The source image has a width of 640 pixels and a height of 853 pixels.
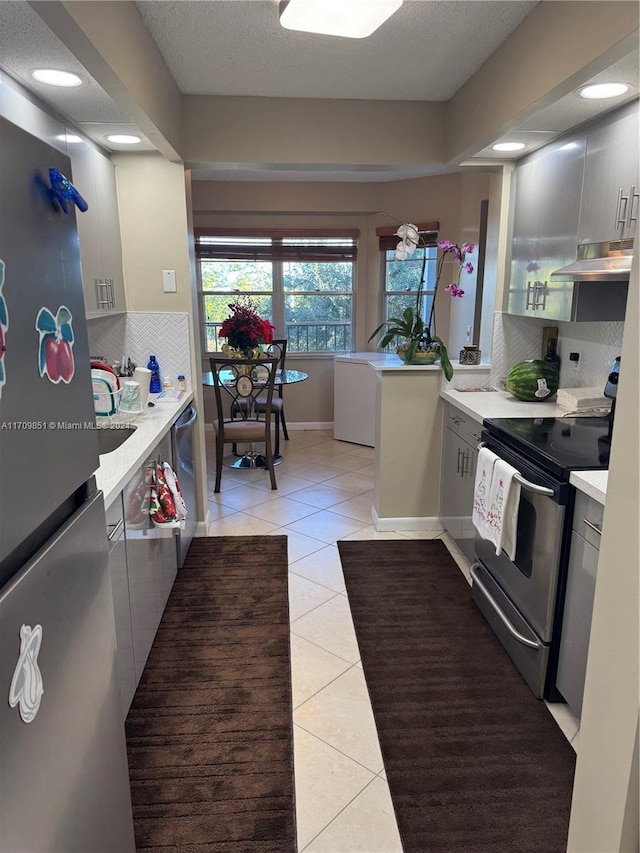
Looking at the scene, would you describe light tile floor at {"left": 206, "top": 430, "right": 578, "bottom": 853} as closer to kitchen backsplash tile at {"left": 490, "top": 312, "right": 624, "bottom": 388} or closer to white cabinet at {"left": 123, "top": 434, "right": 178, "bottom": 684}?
white cabinet at {"left": 123, "top": 434, "right": 178, "bottom": 684}

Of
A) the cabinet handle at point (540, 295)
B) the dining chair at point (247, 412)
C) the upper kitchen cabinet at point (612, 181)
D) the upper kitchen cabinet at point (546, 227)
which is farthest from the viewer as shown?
the dining chair at point (247, 412)

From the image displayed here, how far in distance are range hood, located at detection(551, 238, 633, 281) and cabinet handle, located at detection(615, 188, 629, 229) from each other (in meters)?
0.07

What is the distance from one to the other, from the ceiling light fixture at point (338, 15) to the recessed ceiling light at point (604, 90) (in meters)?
0.75

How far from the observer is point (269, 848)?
5.11 feet

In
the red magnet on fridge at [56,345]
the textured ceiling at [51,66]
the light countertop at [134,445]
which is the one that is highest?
the textured ceiling at [51,66]

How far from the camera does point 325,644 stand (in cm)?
249

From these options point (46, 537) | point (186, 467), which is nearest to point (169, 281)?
point (186, 467)

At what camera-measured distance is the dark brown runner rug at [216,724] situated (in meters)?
1.62

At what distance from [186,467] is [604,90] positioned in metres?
2.52

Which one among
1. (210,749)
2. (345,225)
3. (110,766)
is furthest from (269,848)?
(345,225)

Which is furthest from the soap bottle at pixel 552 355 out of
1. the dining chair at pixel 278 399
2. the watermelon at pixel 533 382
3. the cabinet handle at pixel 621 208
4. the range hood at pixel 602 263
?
the dining chair at pixel 278 399

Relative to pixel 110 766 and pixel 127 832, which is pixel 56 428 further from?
pixel 127 832

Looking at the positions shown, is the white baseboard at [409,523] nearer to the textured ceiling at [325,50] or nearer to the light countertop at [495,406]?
the light countertop at [495,406]

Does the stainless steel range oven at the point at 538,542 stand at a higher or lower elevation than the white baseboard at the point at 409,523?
higher
